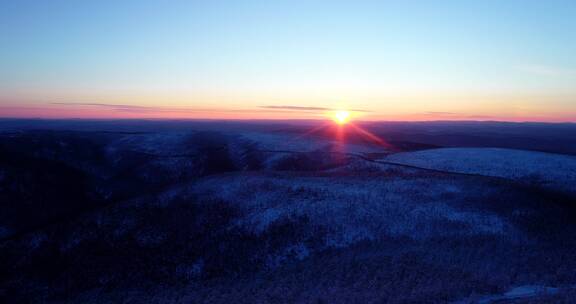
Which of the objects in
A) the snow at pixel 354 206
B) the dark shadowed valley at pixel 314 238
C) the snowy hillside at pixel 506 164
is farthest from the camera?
the snowy hillside at pixel 506 164

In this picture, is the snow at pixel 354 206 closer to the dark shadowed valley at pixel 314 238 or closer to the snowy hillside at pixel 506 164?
the dark shadowed valley at pixel 314 238

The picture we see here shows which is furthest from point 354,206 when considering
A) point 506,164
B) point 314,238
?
point 506,164

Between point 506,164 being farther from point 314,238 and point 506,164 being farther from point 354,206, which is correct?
point 314,238

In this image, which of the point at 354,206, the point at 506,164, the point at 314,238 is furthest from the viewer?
the point at 506,164

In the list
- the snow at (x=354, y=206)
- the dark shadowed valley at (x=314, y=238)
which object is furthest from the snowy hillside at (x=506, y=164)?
the snow at (x=354, y=206)

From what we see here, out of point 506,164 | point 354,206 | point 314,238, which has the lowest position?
point 314,238

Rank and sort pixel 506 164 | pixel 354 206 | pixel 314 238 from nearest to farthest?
pixel 314 238, pixel 354 206, pixel 506 164

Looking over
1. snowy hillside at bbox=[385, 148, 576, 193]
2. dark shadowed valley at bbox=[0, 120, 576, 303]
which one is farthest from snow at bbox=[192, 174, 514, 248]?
snowy hillside at bbox=[385, 148, 576, 193]

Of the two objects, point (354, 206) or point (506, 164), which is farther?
point (506, 164)

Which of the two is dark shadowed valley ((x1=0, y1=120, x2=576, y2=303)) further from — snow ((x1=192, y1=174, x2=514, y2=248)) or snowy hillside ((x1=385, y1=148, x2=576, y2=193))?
snowy hillside ((x1=385, y1=148, x2=576, y2=193))
